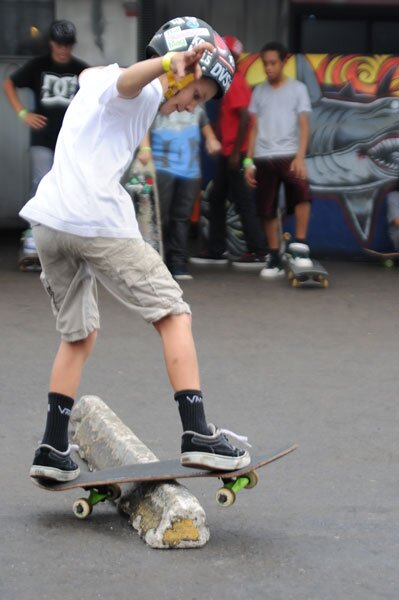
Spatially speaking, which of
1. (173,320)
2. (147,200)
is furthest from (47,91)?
(173,320)

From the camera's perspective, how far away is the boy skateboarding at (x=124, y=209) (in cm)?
481

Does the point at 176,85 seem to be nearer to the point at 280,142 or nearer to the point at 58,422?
the point at 58,422

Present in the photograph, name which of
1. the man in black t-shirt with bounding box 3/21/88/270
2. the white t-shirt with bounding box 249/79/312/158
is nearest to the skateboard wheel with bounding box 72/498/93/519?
the man in black t-shirt with bounding box 3/21/88/270

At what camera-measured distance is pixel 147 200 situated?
10625 millimetres

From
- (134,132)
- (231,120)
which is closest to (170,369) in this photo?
(134,132)

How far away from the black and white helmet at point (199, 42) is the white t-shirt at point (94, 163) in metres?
0.15

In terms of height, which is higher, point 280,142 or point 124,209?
point 124,209

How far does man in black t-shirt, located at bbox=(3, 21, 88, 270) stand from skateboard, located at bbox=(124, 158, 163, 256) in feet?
2.70

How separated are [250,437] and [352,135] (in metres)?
6.14

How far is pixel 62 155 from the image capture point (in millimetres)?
4945

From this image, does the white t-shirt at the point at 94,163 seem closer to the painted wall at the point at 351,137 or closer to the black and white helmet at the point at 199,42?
the black and white helmet at the point at 199,42

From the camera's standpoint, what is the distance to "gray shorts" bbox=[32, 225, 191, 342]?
489 centimetres

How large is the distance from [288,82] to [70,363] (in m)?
6.41

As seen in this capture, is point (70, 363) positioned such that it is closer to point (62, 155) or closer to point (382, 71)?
point (62, 155)
